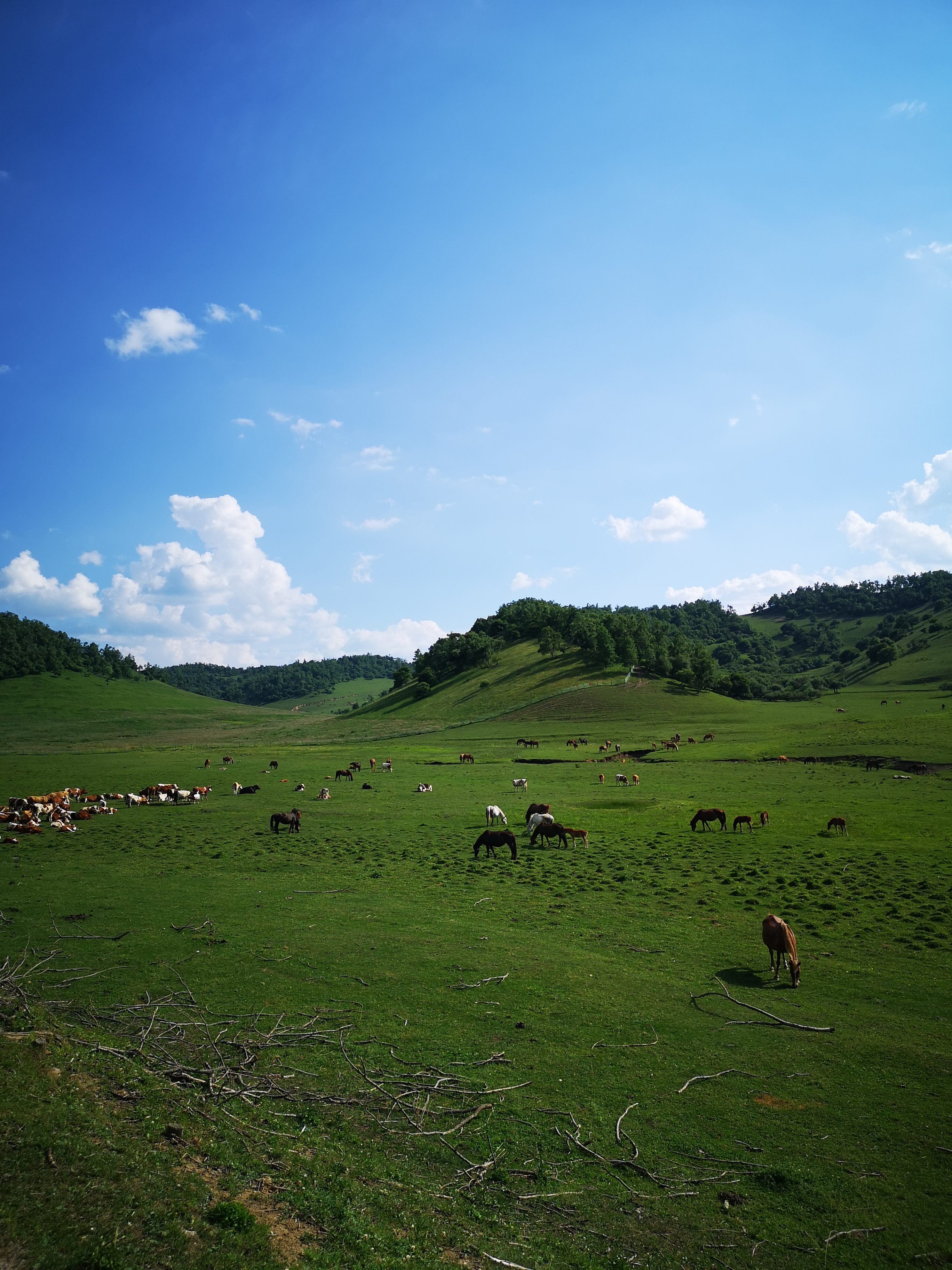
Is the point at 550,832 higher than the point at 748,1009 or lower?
lower

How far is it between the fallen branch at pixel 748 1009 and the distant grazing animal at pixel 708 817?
1718cm

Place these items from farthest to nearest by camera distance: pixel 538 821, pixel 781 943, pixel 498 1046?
pixel 538 821 < pixel 781 943 < pixel 498 1046

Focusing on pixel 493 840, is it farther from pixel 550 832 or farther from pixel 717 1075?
pixel 717 1075

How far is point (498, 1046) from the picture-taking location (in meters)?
11.0

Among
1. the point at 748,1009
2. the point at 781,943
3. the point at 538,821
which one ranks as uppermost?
the point at 781,943

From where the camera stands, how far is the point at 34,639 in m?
180

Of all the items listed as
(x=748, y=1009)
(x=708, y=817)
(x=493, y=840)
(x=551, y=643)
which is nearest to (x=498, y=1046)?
(x=748, y=1009)

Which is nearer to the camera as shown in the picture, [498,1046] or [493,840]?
[498,1046]

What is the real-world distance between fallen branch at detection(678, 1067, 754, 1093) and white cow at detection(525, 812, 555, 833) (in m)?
18.1

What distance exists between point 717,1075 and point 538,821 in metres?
19.2

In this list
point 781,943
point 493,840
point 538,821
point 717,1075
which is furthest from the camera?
point 538,821

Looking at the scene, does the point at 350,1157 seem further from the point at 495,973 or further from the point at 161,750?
the point at 161,750

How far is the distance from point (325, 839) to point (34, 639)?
192624 mm

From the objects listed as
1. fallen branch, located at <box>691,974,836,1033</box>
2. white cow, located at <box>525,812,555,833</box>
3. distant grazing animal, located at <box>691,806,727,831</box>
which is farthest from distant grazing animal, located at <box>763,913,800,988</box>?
distant grazing animal, located at <box>691,806,727,831</box>
